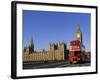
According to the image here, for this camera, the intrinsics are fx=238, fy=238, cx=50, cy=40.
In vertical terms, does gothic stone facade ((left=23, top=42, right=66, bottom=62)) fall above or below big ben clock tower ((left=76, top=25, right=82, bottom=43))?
below

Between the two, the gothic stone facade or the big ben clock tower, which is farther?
the big ben clock tower

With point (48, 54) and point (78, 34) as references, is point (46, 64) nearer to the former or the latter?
point (48, 54)

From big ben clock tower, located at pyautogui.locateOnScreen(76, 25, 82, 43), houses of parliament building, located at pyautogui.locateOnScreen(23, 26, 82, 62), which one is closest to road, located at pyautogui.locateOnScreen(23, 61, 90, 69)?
houses of parliament building, located at pyautogui.locateOnScreen(23, 26, 82, 62)

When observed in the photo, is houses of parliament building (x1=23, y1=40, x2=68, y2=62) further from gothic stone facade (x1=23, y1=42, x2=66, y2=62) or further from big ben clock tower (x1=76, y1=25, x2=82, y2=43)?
big ben clock tower (x1=76, y1=25, x2=82, y2=43)

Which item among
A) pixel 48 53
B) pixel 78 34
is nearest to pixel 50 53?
pixel 48 53

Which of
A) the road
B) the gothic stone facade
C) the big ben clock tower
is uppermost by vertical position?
the big ben clock tower

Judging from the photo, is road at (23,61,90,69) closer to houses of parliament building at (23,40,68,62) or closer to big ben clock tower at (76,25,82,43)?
houses of parliament building at (23,40,68,62)

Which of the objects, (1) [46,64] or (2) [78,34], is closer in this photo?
(1) [46,64]

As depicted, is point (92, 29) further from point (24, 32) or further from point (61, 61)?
point (24, 32)

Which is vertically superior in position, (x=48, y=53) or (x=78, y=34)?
(x=78, y=34)

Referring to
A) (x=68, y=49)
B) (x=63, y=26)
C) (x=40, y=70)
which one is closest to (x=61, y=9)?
(x=63, y=26)

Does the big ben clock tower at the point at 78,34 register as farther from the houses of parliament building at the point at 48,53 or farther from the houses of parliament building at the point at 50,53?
the houses of parliament building at the point at 48,53

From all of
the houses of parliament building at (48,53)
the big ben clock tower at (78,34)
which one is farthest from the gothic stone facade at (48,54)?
the big ben clock tower at (78,34)

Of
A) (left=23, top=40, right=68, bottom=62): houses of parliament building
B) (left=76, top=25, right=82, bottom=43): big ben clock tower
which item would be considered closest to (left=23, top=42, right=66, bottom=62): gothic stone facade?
(left=23, top=40, right=68, bottom=62): houses of parliament building
